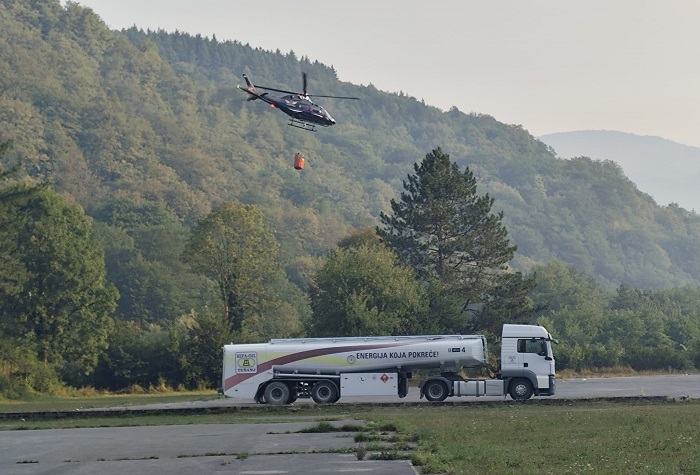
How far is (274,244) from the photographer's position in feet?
340

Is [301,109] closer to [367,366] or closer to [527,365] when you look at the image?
[367,366]

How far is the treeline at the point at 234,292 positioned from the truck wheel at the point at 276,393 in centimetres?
2689

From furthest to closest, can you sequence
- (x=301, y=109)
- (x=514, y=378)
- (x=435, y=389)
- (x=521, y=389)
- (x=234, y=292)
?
(x=234, y=292)
(x=301, y=109)
(x=514, y=378)
(x=521, y=389)
(x=435, y=389)

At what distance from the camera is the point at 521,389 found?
5547 centimetres

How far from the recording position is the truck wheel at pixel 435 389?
55.1 meters

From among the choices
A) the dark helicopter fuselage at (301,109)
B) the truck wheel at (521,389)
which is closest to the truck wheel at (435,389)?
the truck wheel at (521,389)

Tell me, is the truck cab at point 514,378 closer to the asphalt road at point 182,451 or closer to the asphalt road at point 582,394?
the asphalt road at point 582,394

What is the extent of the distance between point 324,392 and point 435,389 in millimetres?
5191

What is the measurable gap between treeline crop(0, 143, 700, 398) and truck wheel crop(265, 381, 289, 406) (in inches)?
1059

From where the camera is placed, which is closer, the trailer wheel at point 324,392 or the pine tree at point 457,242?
the trailer wheel at point 324,392

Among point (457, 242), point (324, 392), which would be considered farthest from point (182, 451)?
point (457, 242)

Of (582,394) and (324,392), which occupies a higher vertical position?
(324,392)

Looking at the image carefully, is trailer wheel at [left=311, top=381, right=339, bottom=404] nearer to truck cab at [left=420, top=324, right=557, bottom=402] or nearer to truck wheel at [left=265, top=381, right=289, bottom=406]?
truck wheel at [left=265, top=381, right=289, bottom=406]

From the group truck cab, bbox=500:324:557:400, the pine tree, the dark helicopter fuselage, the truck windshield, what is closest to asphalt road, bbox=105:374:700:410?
truck cab, bbox=500:324:557:400
